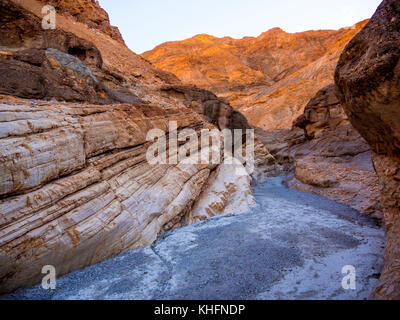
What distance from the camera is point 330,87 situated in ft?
52.6

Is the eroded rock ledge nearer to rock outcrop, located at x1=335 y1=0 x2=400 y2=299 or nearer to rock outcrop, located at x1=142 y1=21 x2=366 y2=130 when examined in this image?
rock outcrop, located at x1=335 y1=0 x2=400 y2=299

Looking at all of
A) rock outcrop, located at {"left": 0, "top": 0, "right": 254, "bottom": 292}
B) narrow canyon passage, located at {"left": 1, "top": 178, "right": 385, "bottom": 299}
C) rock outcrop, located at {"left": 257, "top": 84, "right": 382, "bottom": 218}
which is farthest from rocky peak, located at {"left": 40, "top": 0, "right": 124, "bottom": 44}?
narrow canyon passage, located at {"left": 1, "top": 178, "right": 385, "bottom": 299}

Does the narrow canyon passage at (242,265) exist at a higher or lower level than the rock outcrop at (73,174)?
lower

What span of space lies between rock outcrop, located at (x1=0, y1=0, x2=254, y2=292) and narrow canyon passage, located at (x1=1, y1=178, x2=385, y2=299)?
0.44m

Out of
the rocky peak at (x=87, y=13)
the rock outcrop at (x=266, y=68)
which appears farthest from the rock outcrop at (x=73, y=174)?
the rock outcrop at (x=266, y=68)

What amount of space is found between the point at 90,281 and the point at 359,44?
5.82m

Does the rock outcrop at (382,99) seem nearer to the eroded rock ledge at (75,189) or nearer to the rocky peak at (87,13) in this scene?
the eroded rock ledge at (75,189)

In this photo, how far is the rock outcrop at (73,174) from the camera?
132 inches

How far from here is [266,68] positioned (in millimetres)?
59000

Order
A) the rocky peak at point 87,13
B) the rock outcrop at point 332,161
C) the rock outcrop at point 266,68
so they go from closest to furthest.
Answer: the rock outcrop at point 332,161
the rocky peak at point 87,13
the rock outcrop at point 266,68

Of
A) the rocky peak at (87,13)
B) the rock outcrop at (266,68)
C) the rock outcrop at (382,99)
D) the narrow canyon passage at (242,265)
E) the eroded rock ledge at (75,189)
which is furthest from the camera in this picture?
the rock outcrop at (266,68)

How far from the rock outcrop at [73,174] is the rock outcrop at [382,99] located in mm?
4310
